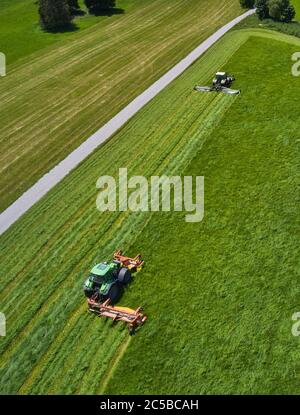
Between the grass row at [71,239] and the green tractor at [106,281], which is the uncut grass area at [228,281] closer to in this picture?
the green tractor at [106,281]

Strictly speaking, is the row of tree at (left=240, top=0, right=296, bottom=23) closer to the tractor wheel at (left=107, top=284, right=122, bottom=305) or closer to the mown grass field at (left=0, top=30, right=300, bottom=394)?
the mown grass field at (left=0, top=30, right=300, bottom=394)

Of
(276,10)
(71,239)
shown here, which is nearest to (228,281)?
(71,239)

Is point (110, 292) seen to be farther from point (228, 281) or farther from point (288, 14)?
point (288, 14)

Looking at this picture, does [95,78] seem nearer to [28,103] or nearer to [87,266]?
[28,103]

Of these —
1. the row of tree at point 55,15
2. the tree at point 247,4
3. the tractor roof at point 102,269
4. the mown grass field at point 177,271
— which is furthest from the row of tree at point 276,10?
the tractor roof at point 102,269

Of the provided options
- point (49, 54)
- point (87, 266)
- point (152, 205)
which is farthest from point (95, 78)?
point (87, 266)

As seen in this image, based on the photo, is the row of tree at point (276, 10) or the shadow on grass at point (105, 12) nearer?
the row of tree at point (276, 10)
